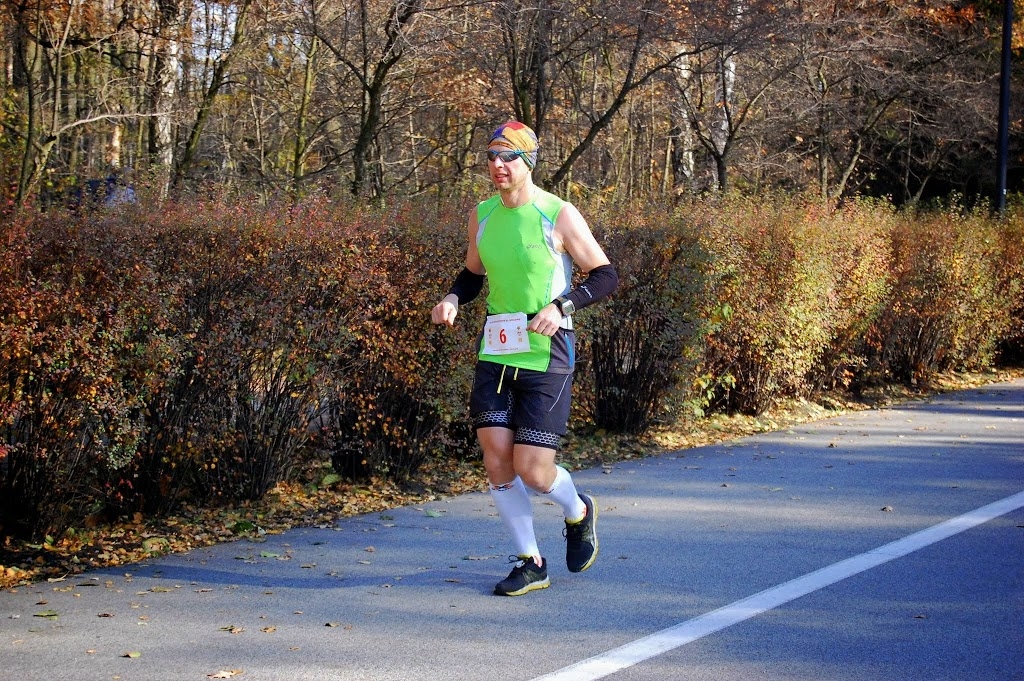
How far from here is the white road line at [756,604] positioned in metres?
4.76

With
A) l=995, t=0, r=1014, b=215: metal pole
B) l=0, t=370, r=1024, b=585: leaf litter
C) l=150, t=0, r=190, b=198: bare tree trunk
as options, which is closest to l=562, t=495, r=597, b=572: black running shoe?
l=0, t=370, r=1024, b=585: leaf litter

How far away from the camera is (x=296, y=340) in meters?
7.21

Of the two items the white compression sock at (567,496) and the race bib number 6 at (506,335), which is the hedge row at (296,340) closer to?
the race bib number 6 at (506,335)

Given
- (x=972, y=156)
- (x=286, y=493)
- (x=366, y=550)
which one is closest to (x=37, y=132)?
(x=286, y=493)

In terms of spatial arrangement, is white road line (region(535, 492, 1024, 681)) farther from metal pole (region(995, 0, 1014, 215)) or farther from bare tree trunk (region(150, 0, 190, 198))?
metal pole (region(995, 0, 1014, 215))

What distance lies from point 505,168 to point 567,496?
1597 millimetres

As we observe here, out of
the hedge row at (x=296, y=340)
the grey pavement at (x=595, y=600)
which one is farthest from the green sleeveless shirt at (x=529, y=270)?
the hedge row at (x=296, y=340)

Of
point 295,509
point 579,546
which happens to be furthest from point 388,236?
point 579,546

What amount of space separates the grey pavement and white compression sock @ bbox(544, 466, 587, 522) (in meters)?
0.35

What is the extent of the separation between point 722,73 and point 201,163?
891 cm

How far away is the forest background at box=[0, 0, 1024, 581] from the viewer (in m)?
6.30

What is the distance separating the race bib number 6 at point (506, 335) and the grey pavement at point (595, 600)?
1.16m

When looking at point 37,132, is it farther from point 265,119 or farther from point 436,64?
point 265,119

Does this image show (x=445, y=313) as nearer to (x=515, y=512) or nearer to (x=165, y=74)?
(x=515, y=512)
